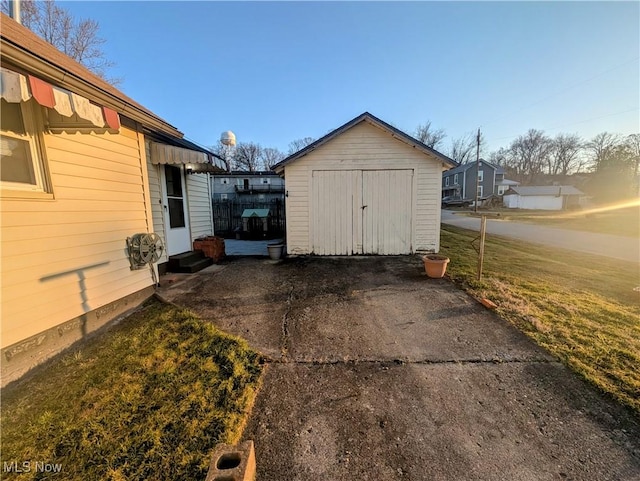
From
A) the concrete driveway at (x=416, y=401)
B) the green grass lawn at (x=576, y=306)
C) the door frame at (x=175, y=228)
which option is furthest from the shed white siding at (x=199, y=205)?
the green grass lawn at (x=576, y=306)

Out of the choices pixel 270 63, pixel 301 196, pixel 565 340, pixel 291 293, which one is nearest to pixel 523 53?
pixel 270 63

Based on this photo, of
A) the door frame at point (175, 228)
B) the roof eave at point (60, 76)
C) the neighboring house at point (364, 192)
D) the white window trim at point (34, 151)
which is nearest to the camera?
the roof eave at point (60, 76)

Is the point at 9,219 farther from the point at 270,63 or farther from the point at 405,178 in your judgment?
the point at 270,63

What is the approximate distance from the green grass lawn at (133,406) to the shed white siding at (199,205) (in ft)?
13.2

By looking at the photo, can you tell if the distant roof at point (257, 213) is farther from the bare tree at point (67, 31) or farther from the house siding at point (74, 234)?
the bare tree at point (67, 31)

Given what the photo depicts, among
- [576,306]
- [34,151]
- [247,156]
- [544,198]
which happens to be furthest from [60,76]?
[544,198]

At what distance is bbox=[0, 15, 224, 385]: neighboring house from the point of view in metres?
2.42

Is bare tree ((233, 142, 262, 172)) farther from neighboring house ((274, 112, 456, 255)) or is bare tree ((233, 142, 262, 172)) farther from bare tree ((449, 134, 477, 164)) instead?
neighboring house ((274, 112, 456, 255))

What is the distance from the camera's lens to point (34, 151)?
273cm

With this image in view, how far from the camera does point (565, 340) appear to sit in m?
3.24

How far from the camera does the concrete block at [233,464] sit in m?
1.44

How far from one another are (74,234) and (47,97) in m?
1.67

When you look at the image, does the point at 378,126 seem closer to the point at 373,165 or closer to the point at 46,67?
the point at 373,165

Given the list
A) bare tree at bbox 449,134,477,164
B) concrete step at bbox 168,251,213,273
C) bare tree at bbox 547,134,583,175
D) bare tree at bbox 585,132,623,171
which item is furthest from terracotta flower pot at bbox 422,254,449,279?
bare tree at bbox 547,134,583,175
